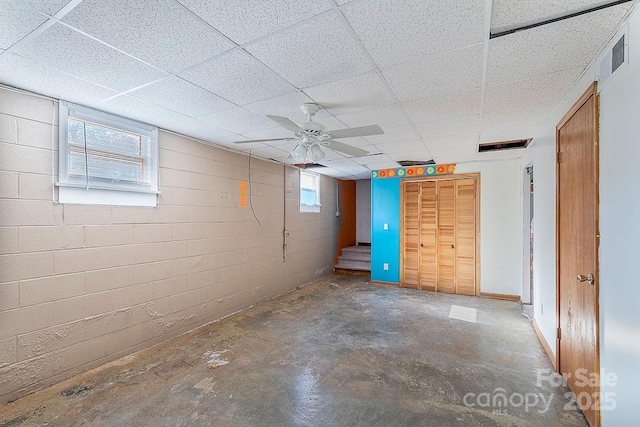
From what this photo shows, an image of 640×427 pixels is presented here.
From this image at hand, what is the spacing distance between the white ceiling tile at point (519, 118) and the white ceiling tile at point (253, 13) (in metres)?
2.20

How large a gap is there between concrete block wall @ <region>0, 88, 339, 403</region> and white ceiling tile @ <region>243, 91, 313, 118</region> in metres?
1.36

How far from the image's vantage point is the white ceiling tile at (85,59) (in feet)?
5.24

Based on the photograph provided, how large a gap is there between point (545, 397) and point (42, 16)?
4.03 meters

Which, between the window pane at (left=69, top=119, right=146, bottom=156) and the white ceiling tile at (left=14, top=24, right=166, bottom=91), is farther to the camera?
the window pane at (left=69, top=119, right=146, bottom=156)

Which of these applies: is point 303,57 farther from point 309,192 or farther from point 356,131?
point 309,192

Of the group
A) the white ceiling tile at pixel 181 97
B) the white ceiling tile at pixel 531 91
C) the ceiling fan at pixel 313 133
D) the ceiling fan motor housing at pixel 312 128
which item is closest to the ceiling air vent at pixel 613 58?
the white ceiling tile at pixel 531 91

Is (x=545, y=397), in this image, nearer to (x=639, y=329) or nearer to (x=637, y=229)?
(x=639, y=329)

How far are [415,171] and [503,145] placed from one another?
5.37 feet

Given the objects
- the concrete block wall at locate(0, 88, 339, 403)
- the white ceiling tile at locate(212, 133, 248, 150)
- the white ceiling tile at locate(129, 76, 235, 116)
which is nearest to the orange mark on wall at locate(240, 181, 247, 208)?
the concrete block wall at locate(0, 88, 339, 403)

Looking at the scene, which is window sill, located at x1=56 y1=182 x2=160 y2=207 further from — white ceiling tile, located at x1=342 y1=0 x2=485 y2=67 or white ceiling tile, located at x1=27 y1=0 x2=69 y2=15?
white ceiling tile, located at x1=342 y1=0 x2=485 y2=67

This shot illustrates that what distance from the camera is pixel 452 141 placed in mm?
3713

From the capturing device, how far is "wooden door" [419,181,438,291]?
527cm

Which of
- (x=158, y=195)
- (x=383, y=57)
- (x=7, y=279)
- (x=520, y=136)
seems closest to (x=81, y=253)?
(x=7, y=279)

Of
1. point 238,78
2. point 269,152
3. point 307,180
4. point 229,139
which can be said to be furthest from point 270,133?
point 307,180
